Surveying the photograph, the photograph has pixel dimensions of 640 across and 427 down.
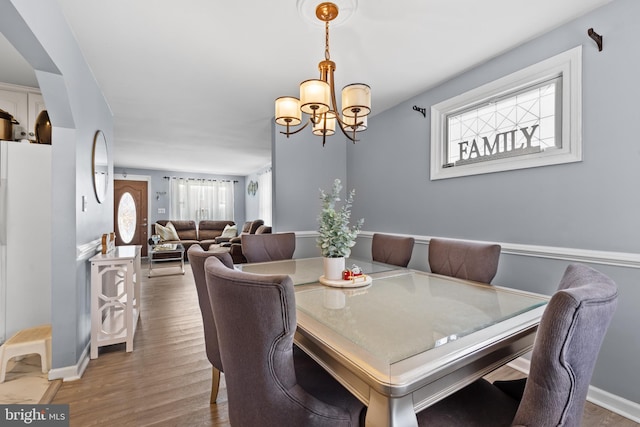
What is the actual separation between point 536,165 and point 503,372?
148cm

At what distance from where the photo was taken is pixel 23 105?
2.55 metres

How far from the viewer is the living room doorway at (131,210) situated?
7.21 m

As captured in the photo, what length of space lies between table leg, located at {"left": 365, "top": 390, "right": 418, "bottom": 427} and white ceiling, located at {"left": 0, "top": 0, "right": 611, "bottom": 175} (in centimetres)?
191

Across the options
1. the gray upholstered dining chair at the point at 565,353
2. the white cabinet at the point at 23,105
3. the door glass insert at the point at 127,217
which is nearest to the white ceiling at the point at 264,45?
the white cabinet at the point at 23,105

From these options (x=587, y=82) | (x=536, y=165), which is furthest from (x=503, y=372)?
(x=587, y=82)

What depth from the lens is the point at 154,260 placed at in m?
6.52

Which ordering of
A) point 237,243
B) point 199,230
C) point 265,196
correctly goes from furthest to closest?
1. point 199,230
2. point 265,196
3. point 237,243

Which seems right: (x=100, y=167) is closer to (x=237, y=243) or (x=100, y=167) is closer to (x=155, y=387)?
(x=155, y=387)

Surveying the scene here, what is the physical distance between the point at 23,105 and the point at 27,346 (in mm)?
2051

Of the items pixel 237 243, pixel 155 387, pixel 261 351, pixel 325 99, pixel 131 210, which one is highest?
pixel 325 99

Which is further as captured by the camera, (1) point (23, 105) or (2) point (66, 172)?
(1) point (23, 105)

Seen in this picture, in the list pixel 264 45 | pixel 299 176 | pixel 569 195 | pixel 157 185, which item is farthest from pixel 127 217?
pixel 569 195

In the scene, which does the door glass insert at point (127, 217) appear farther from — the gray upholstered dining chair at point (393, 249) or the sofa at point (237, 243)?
the gray upholstered dining chair at point (393, 249)

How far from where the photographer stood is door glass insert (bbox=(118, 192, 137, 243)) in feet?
23.5
